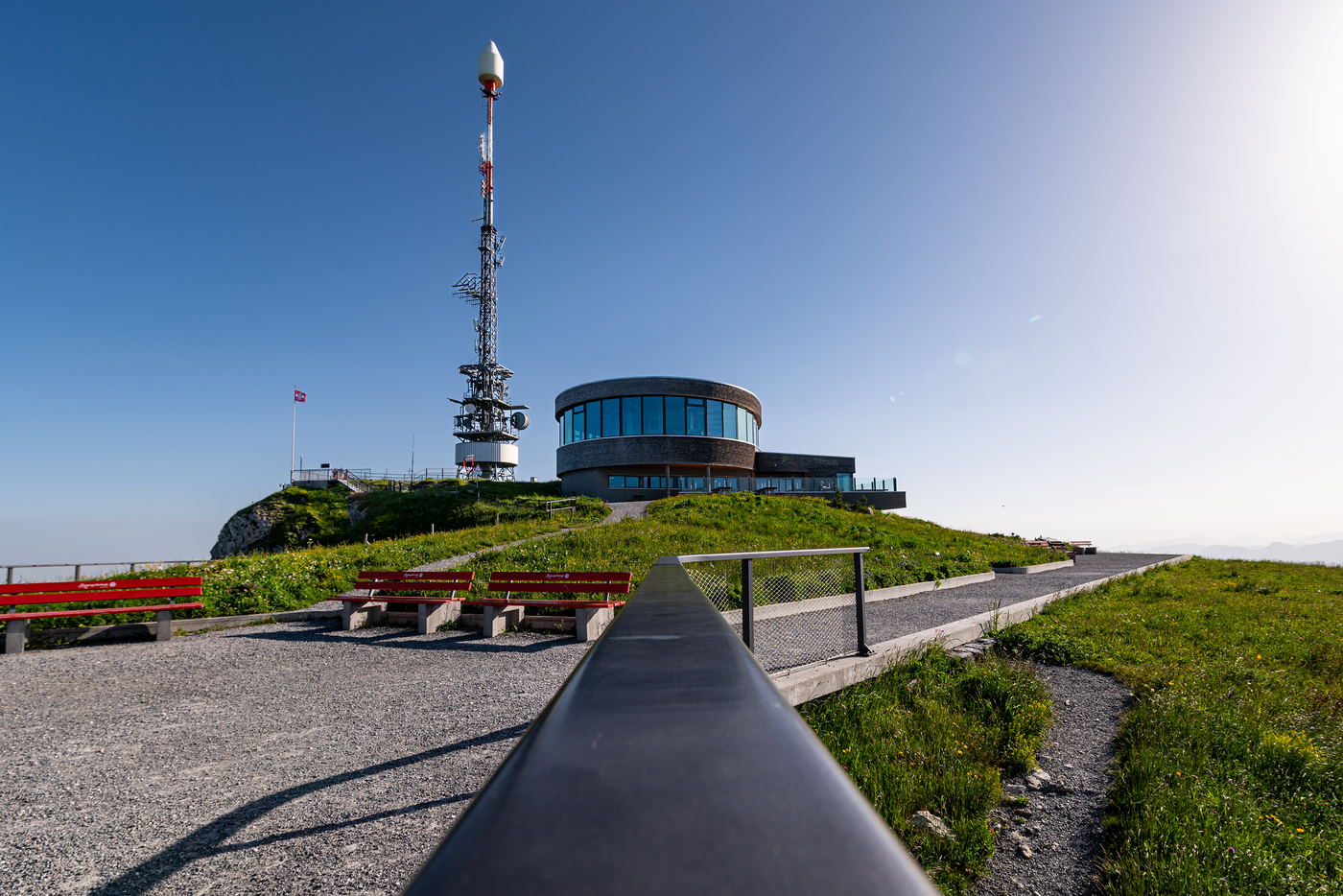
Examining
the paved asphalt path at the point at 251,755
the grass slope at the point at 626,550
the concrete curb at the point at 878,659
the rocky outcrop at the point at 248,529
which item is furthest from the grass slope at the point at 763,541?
the rocky outcrop at the point at 248,529

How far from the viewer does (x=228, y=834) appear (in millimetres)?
3662

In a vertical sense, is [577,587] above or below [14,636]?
above

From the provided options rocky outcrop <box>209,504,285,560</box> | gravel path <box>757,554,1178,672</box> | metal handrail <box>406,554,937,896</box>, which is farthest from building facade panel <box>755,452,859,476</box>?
metal handrail <box>406,554,937,896</box>

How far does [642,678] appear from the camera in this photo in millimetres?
1032

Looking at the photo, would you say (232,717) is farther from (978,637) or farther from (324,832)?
(978,637)

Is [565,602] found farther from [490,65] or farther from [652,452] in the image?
[490,65]

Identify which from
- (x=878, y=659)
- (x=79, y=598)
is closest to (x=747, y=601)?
(x=878, y=659)

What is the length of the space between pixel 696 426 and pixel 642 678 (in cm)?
4068

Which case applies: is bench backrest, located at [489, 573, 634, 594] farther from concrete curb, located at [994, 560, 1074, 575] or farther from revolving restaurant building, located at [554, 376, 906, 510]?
revolving restaurant building, located at [554, 376, 906, 510]

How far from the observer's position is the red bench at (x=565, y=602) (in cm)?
841

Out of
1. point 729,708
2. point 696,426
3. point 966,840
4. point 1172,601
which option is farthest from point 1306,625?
point 696,426

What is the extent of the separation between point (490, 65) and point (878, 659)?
78.7 meters

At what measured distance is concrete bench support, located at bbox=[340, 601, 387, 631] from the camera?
375 inches

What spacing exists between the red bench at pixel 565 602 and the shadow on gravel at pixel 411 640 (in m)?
0.28
